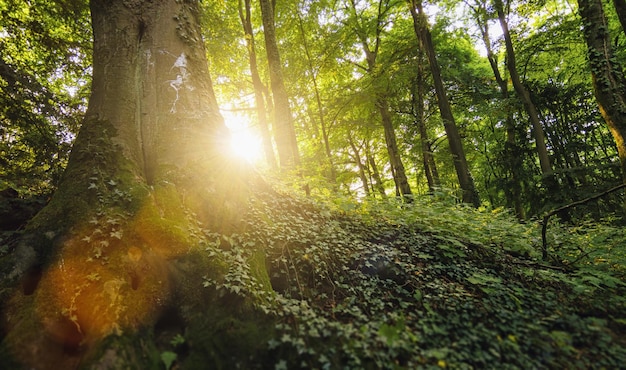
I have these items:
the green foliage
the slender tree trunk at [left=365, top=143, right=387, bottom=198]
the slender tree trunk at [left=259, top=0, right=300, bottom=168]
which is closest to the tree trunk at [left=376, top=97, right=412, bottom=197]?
the slender tree trunk at [left=259, top=0, right=300, bottom=168]

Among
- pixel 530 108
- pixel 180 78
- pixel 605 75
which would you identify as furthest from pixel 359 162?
pixel 180 78

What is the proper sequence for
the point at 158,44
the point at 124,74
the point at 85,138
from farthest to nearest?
the point at 158,44 < the point at 124,74 < the point at 85,138

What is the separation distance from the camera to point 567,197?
9672mm

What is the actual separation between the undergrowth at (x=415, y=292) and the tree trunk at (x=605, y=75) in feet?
7.06

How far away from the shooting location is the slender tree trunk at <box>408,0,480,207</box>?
9.19m

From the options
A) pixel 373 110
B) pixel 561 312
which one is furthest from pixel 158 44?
pixel 373 110

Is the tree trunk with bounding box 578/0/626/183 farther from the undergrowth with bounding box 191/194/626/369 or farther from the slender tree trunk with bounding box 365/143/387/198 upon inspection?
the slender tree trunk with bounding box 365/143/387/198

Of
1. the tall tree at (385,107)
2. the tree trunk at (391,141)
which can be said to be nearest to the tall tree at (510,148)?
the tall tree at (385,107)

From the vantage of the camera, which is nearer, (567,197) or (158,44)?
(158,44)

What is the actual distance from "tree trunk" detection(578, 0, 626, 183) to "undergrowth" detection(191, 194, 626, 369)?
215 cm

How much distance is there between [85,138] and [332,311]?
342 centimetres

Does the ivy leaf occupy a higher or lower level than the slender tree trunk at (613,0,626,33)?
lower

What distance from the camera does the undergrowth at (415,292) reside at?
7.51 ft

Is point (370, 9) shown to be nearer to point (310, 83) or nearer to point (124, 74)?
point (310, 83)
